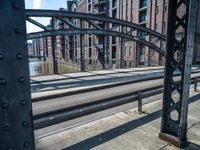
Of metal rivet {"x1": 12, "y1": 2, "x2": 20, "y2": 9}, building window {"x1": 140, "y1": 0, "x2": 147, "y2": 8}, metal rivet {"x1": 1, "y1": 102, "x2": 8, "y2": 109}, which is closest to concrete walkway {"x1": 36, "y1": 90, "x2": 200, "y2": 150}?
metal rivet {"x1": 1, "y1": 102, "x2": 8, "y2": 109}

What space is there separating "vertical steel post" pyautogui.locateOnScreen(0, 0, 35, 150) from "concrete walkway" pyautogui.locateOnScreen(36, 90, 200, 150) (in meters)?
2.52

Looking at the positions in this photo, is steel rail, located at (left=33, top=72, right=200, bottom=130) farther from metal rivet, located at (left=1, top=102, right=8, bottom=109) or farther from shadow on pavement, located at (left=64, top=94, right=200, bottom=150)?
metal rivet, located at (left=1, top=102, right=8, bottom=109)

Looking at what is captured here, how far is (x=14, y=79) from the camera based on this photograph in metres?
1.19

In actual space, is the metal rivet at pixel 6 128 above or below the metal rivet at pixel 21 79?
below

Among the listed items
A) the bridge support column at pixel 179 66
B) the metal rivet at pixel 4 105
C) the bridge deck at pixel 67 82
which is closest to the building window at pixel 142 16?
the bridge deck at pixel 67 82

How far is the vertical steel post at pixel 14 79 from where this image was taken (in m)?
1.13

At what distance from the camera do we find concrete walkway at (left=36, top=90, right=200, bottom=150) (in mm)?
3613

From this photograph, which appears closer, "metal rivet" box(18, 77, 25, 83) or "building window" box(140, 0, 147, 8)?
"metal rivet" box(18, 77, 25, 83)

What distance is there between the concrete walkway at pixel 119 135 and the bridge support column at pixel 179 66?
29 cm

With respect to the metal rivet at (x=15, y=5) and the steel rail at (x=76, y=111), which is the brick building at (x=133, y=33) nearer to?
the steel rail at (x=76, y=111)

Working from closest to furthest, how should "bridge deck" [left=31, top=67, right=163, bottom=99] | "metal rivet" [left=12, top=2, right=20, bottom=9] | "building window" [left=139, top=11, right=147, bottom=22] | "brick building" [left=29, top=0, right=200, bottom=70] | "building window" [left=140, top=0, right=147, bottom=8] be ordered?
"metal rivet" [left=12, top=2, right=20, bottom=9] → "bridge deck" [left=31, top=67, right=163, bottom=99] → "brick building" [left=29, top=0, right=200, bottom=70] → "building window" [left=140, top=0, right=147, bottom=8] → "building window" [left=139, top=11, right=147, bottom=22]

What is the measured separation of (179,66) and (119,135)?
189 cm

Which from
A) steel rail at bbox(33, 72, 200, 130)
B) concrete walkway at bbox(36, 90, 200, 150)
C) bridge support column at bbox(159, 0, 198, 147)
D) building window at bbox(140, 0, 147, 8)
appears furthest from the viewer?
building window at bbox(140, 0, 147, 8)

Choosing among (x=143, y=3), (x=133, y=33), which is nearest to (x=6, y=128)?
(x=143, y=3)
